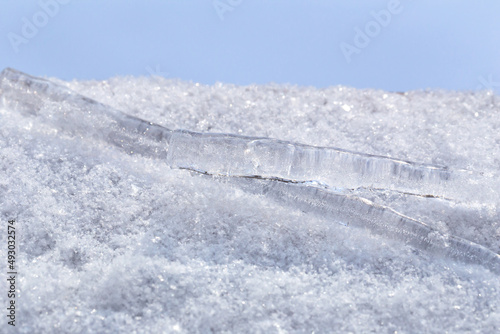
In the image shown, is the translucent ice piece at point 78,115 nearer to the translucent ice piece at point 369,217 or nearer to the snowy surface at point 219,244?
the snowy surface at point 219,244

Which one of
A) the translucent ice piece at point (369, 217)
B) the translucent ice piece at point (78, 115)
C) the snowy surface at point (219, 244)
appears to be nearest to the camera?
the snowy surface at point (219, 244)

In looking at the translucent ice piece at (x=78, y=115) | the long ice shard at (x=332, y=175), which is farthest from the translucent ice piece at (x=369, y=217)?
the translucent ice piece at (x=78, y=115)

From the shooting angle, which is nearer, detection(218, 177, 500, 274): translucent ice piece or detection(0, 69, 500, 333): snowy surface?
detection(0, 69, 500, 333): snowy surface

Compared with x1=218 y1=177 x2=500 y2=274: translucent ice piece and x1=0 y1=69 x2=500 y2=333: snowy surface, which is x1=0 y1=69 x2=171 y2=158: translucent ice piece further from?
x1=218 y1=177 x2=500 y2=274: translucent ice piece

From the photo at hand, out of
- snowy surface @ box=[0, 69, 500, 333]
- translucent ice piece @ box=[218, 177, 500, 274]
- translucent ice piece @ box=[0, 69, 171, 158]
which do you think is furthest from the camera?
translucent ice piece @ box=[0, 69, 171, 158]

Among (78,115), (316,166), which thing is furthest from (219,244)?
(78,115)

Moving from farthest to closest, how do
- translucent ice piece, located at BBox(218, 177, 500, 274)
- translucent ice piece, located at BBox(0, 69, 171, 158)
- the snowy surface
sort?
1. translucent ice piece, located at BBox(0, 69, 171, 158)
2. translucent ice piece, located at BBox(218, 177, 500, 274)
3. the snowy surface

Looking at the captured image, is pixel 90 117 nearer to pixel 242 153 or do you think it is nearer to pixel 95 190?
pixel 95 190

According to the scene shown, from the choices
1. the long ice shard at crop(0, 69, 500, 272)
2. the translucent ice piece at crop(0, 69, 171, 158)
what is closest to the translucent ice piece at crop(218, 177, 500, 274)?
the long ice shard at crop(0, 69, 500, 272)
